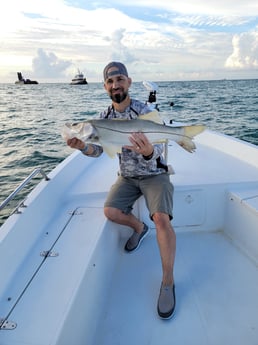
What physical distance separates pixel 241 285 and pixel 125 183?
1.39m

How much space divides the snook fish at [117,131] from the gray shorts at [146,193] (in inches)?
20.1

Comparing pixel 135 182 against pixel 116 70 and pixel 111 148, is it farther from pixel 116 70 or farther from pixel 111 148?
pixel 116 70

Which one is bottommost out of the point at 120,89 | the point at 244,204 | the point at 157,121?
the point at 244,204

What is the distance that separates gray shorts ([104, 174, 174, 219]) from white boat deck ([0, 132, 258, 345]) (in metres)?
0.22

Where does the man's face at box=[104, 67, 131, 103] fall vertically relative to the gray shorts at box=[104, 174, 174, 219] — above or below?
above

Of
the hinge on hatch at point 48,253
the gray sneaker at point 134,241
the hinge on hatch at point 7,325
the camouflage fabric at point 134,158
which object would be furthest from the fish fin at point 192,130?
the hinge on hatch at point 7,325

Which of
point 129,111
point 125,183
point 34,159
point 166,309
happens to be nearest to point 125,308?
point 166,309

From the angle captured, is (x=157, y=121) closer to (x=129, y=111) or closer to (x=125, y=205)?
(x=129, y=111)

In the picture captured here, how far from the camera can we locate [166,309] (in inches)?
82.9

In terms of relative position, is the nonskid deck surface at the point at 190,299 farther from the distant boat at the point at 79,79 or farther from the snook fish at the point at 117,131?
the distant boat at the point at 79,79

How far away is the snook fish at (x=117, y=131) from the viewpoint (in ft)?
6.98

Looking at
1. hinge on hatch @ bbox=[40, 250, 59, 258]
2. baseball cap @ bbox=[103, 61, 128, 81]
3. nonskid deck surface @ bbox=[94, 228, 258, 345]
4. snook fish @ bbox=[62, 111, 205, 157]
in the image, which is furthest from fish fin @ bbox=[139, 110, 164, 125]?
nonskid deck surface @ bbox=[94, 228, 258, 345]

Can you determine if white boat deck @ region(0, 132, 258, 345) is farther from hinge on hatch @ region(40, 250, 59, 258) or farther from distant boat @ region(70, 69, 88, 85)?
distant boat @ region(70, 69, 88, 85)

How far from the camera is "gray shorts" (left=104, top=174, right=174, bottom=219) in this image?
2.45 meters
